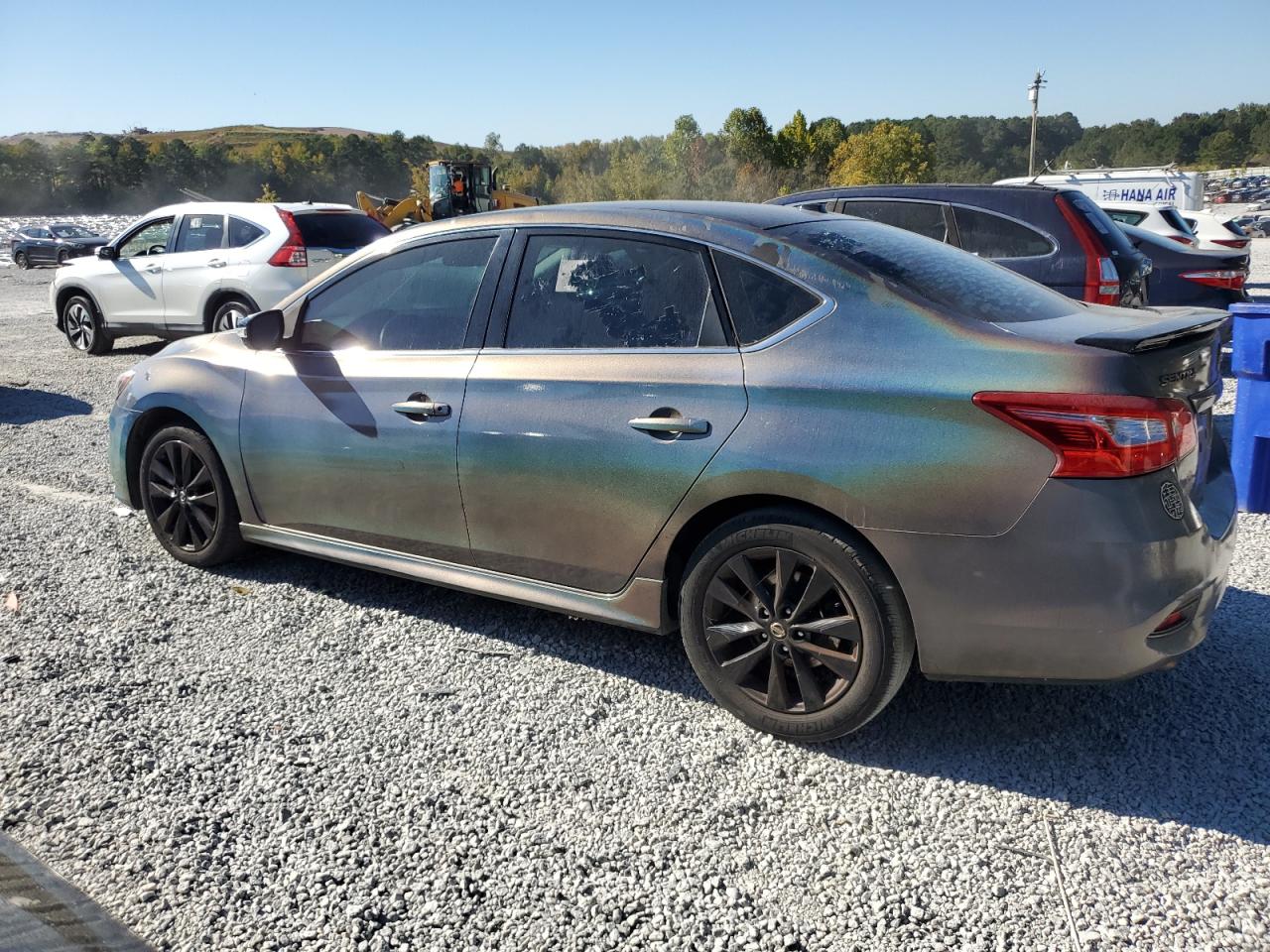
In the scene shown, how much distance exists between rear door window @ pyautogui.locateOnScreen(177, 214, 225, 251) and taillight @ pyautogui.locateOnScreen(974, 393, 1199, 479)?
10.7 m

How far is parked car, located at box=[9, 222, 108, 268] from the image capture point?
32750mm

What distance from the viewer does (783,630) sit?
10.3 feet

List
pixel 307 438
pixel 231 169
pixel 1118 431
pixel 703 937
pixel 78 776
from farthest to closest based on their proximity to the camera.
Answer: pixel 231 169 < pixel 307 438 < pixel 78 776 < pixel 1118 431 < pixel 703 937

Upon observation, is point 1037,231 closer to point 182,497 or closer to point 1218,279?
point 1218,279

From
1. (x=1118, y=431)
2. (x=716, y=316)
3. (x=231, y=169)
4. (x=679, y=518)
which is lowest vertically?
(x=679, y=518)

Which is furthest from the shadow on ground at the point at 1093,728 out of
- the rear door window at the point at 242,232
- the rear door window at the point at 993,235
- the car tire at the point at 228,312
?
the rear door window at the point at 242,232

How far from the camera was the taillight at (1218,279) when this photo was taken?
1024cm

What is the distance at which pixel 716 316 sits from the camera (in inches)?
130

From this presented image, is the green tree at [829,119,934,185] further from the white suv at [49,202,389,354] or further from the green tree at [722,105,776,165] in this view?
the white suv at [49,202,389,354]

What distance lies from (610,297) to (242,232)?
9077mm

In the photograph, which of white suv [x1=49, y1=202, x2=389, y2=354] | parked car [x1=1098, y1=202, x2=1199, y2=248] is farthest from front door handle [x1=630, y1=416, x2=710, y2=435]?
parked car [x1=1098, y1=202, x2=1199, y2=248]

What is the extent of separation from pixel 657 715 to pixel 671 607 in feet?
1.25

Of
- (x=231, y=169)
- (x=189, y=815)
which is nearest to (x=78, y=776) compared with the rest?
(x=189, y=815)

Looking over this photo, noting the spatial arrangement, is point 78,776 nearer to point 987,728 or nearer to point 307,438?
point 307,438
